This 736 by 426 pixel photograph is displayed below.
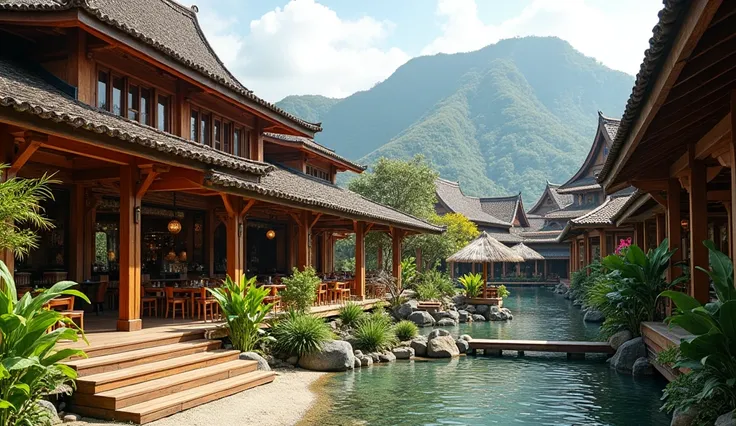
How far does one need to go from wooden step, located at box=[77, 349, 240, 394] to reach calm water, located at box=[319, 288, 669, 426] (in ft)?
6.15

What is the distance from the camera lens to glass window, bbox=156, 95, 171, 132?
13352 mm

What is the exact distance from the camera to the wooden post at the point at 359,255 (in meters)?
18.8

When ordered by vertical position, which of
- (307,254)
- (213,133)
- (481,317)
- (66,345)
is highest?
(213,133)

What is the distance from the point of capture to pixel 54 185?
11984mm

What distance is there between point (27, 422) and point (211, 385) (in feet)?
10.3

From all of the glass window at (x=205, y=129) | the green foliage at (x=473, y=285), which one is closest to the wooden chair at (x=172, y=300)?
the glass window at (x=205, y=129)

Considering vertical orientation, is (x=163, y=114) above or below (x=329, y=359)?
above

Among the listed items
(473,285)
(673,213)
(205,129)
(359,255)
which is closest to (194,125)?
(205,129)

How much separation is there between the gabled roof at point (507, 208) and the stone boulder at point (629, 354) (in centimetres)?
4074

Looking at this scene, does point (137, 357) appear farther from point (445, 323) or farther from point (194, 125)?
point (445, 323)

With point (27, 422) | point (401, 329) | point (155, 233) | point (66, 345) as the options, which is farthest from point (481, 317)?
point (27, 422)

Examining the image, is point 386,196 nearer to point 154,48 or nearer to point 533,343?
point 533,343

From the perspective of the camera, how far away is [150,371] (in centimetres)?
834

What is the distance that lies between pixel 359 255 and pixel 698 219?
36.3 feet
